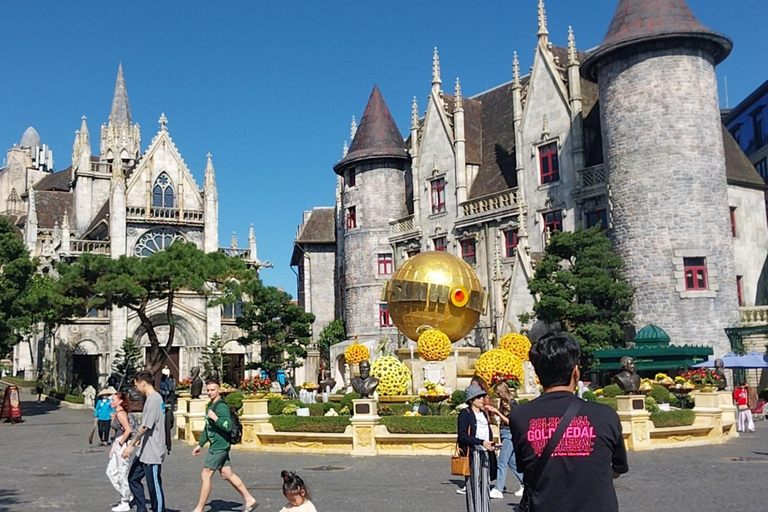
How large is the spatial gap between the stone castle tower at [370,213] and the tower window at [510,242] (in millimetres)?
9031

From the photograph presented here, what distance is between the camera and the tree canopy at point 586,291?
31.6m

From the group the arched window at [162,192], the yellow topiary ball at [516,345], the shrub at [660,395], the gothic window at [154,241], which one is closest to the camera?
the shrub at [660,395]

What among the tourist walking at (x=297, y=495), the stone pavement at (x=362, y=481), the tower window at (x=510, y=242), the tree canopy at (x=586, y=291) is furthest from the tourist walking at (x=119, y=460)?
the tower window at (x=510, y=242)

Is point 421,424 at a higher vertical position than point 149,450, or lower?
lower

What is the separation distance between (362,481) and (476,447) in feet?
15.3

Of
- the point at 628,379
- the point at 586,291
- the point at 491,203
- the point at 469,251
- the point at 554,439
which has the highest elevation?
the point at 491,203

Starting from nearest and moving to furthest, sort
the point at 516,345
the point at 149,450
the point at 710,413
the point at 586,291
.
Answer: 1. the point at 149,450
2. the point at 710,413
3. the point at 516,345
4. the point at 586,291

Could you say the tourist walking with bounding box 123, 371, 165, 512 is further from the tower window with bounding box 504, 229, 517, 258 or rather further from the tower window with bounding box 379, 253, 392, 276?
the tower window with bounding box 379, 253, 392, 276

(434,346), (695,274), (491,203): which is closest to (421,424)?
(434,346)

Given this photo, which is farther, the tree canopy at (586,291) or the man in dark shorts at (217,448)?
the tree canopy at (586,291)

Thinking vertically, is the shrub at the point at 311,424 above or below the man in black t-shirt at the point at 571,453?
below

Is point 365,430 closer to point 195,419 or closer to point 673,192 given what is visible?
point 195,419

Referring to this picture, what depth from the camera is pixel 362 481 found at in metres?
14.2

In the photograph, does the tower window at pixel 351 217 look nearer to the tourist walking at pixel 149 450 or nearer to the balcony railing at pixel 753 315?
the balcony railing at pixel 753 315
